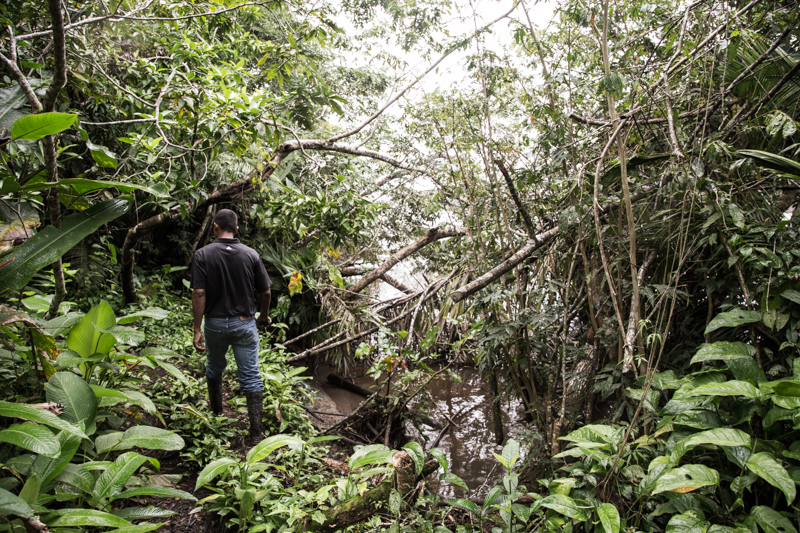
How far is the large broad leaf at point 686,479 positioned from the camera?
62.4 inches

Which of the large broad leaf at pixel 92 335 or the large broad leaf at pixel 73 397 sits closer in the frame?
the large broad leaf at pixel 73 397

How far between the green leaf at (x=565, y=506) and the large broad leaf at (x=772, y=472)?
25.5 inches

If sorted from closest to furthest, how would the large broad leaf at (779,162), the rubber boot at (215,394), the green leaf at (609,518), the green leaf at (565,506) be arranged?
the green leaf at (609,518), the green leaf at (565,506), the large broad leaf at (779,162), the rubber boot at (215,394)

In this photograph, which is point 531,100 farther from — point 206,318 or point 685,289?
point 206,318

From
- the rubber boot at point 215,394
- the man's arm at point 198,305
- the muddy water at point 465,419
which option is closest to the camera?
the man's arm at point 198,305

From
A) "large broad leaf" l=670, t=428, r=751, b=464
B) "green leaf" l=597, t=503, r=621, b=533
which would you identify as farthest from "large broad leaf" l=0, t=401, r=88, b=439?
"large broad leaf" l=670, t=428, r=751, b=464

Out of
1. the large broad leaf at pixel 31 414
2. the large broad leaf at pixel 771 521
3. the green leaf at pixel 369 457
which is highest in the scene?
the large broad leaf at pixel 31 414

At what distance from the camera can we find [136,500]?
214 centimetres

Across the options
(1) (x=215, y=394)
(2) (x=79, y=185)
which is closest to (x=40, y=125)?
(2) (x=79, y=185)

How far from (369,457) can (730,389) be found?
5.42 feet

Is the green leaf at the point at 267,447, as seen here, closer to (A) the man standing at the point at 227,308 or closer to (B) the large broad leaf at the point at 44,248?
(A) the man standing at the point at 227,308

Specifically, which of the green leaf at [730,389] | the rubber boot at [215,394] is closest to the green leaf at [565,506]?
the green leaf at [730,389]

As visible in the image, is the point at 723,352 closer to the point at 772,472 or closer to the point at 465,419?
the point at 772,472

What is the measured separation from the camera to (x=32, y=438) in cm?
141
